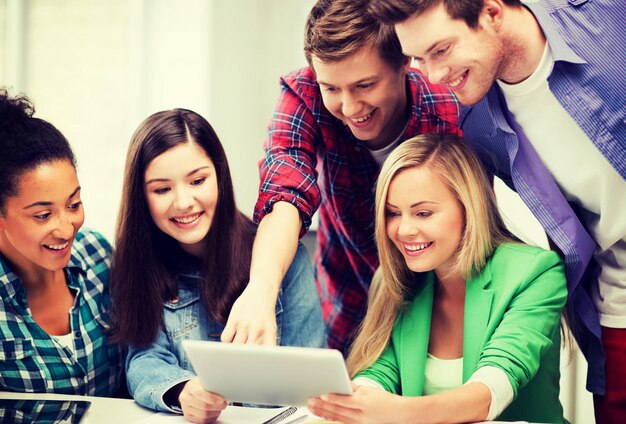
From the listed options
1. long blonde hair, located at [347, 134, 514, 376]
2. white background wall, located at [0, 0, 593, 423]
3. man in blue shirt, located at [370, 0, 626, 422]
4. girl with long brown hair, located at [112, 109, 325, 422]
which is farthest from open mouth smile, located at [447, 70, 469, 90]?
white background wall, located at [0, 0, 593, 423]

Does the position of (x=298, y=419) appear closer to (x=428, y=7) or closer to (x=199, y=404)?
(x=199, y=404)

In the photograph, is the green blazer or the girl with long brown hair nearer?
the green blazer

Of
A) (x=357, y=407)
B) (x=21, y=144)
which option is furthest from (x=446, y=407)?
(x=21, y=144)

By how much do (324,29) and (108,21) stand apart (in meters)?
1.49

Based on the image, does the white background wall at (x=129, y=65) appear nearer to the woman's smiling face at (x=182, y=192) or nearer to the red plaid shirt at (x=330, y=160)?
the red plaid shirt at (x=330, y=160)

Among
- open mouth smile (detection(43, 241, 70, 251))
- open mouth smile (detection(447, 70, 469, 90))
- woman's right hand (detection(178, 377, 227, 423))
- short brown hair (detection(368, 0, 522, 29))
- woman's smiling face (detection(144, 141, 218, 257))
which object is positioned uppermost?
short brown hair (detection(368, 0, 522, 29))

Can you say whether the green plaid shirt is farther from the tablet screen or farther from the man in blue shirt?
the man in blue shirt

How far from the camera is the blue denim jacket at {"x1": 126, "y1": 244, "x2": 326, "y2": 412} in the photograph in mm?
1713

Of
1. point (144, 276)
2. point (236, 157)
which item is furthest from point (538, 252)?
point (236, 157)

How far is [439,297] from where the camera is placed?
176cm

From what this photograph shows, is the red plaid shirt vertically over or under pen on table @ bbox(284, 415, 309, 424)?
over

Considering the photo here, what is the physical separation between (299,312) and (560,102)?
0.73 m

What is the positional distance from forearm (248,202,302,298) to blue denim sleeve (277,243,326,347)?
0.42 feet

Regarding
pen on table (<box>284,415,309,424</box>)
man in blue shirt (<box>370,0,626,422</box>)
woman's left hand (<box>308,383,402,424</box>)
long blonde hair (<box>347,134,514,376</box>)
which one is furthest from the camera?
long blonde hair (<box>347,134,514,376</box>)
